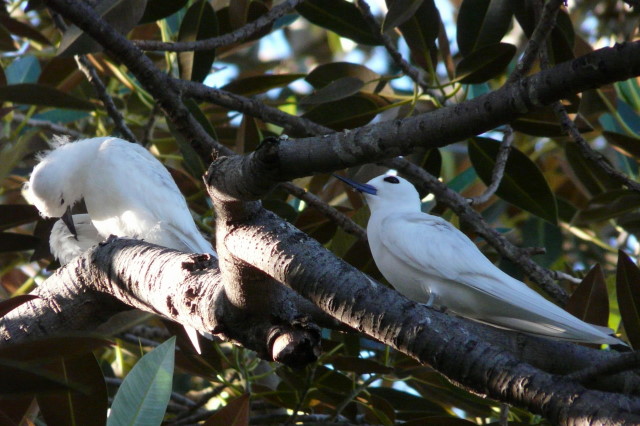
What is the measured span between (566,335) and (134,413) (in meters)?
1.80

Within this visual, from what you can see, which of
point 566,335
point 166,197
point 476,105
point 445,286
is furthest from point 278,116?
point 476,105

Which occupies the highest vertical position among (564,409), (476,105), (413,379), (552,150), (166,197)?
(476,105)

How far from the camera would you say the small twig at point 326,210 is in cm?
432

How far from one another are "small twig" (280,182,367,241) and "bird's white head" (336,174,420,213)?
1.16 ft

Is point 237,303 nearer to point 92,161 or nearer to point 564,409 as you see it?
point 564,409

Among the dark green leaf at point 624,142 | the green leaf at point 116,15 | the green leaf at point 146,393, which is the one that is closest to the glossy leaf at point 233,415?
the green leaf at point 146,393

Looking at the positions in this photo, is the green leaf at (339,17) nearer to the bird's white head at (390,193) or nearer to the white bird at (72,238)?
the bird's white head at (390,193)

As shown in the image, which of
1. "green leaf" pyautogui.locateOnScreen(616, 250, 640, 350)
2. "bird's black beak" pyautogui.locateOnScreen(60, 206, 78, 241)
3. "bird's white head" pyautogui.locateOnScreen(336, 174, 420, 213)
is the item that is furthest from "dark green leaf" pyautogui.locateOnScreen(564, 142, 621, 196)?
"bird's black beak" pyautogui.locateOnScreen(60, 206, 78, 241)

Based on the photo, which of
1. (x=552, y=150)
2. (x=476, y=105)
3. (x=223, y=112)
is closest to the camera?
(x=476, y=105)

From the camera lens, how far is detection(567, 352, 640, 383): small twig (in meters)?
1.71

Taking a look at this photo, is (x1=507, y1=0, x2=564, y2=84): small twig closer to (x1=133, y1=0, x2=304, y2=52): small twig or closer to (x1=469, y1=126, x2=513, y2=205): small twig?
(x1=469, y1=126, x2=513, y2=205): small twig

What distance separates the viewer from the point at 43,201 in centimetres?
495

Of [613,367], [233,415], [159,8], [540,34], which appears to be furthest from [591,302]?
[159,8]

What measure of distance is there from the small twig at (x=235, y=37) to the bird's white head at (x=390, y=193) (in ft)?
3.49
